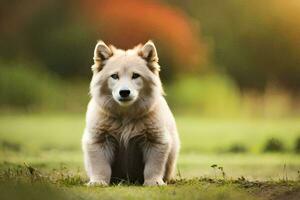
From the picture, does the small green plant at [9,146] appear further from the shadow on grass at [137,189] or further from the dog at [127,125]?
the dog at [127,125]

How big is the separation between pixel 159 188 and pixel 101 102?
1.17 m

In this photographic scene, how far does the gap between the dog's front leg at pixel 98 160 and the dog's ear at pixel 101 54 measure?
30.9 inches

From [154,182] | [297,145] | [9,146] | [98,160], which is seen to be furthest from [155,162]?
[297,145]

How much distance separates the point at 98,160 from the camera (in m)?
9.16

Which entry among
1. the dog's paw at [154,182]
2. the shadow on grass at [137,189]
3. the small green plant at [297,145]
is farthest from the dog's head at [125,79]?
the small green plant at [297,145]

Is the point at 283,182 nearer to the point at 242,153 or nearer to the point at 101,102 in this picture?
the point at 101,102

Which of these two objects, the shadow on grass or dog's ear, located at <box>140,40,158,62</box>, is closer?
the shadow on grass

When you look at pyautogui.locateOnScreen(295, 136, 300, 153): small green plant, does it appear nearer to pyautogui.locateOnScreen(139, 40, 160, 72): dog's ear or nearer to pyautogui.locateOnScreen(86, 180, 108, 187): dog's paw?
pyautogui.locateOnScreen(139, 40, 160, 72): dog's ear

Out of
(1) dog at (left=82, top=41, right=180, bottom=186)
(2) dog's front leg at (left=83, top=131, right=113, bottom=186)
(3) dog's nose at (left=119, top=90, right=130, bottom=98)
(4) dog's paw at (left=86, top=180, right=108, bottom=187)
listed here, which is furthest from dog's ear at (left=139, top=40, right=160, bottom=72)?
(4) dog's paw at (left=86, top=180, right=108, bottom=187)

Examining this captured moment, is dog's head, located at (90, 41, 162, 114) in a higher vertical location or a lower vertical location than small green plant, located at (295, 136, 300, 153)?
higher

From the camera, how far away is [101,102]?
30.3 feet

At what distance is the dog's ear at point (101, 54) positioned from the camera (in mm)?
9308

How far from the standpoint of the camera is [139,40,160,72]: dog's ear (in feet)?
30.6

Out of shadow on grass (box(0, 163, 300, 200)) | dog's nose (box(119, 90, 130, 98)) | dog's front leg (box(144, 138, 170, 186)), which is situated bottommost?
shadow on grass (box(0, 163, 300, 200))
